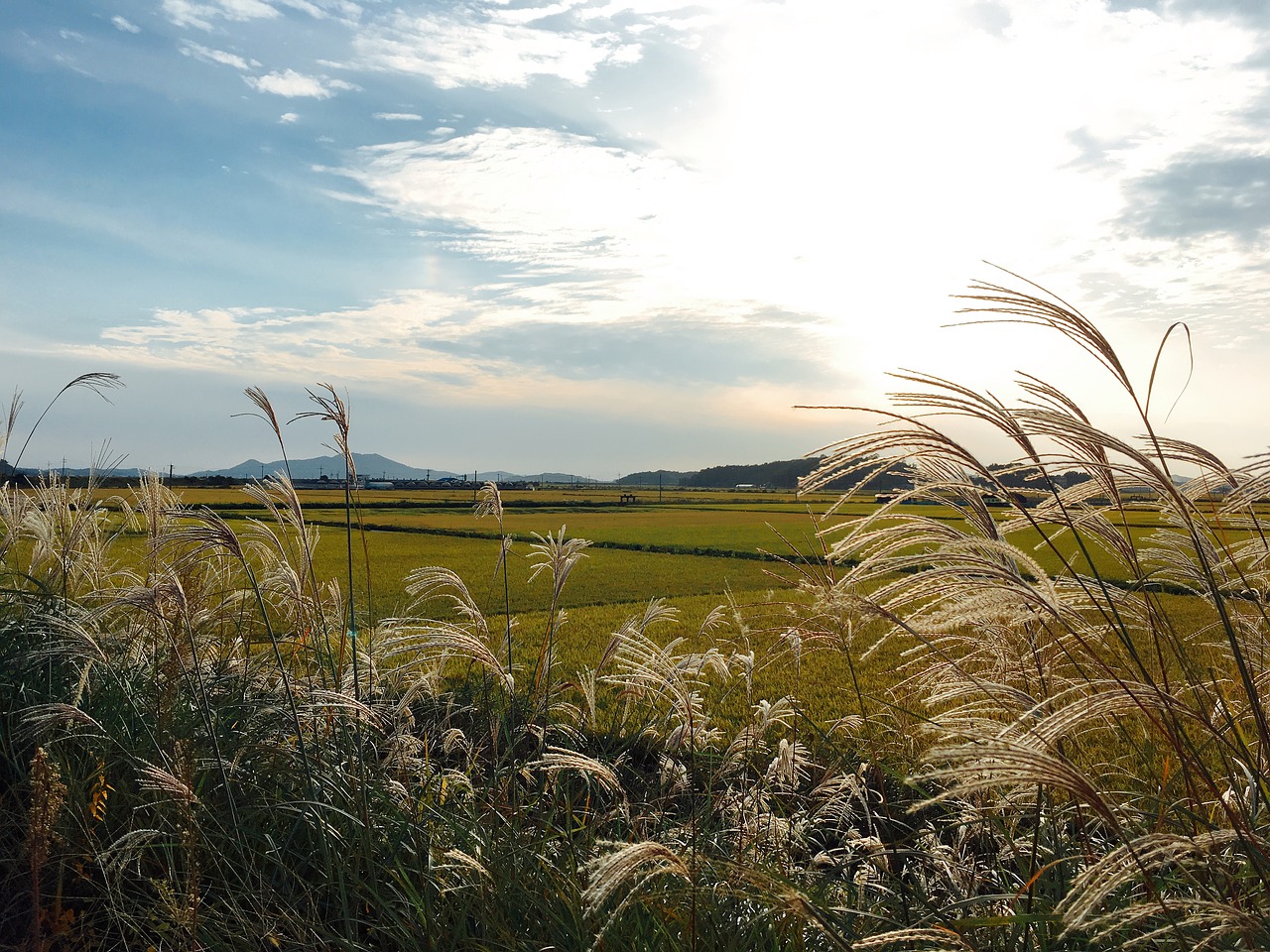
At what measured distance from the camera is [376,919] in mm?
3447

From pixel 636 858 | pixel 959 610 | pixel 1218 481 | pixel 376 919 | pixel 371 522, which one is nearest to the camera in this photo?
pixel 636 858

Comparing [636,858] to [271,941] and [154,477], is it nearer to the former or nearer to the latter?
[271,941]

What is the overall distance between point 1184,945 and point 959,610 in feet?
3.01

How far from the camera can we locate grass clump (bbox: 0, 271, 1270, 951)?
202cm

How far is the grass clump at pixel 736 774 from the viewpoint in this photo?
2.02m

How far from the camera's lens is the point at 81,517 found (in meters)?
6.73

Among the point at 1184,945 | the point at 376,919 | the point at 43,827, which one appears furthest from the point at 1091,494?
the point at 43,827

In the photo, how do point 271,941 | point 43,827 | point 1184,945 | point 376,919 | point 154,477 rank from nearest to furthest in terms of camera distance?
point 1184,945 < point 43,827 < point 271,941 < point 376,919 < point 154,477

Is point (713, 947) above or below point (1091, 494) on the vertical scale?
below

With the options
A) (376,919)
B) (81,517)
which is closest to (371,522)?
(81,517)

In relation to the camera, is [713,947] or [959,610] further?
[713,947]

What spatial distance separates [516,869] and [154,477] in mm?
4113

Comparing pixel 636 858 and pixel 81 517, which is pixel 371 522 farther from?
pixel 636 858

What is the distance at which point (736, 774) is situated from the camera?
5586 mm
